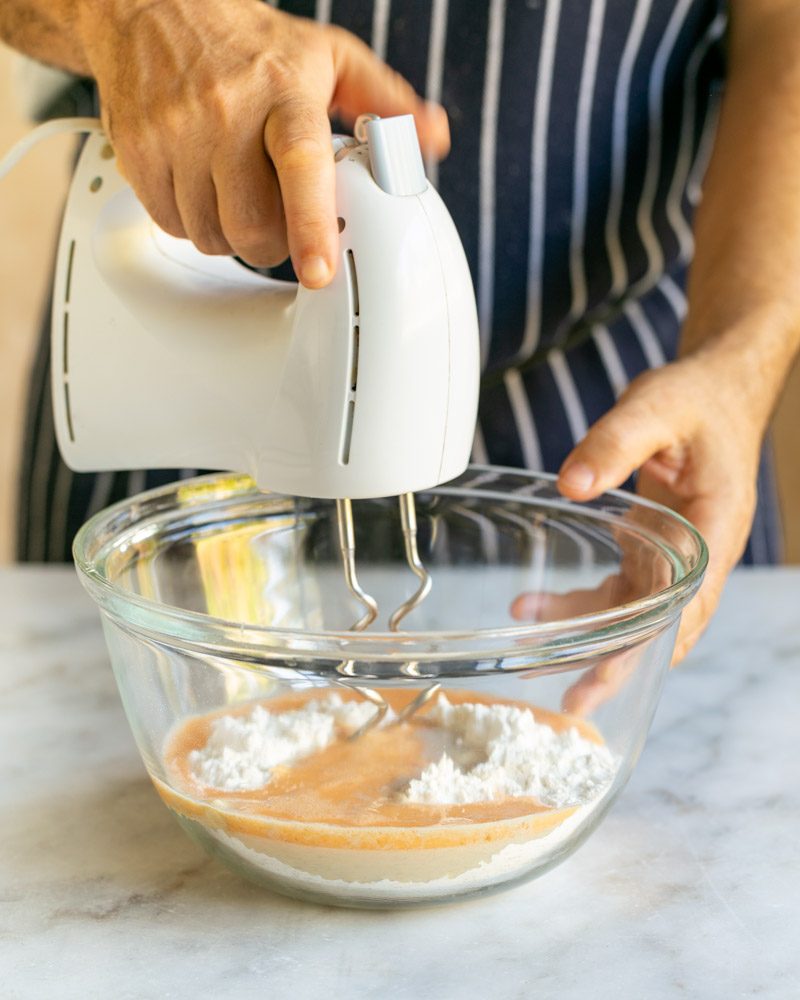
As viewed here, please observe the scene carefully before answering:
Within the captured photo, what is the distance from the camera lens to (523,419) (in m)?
1.18

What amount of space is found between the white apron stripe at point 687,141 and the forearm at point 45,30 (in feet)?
1.79

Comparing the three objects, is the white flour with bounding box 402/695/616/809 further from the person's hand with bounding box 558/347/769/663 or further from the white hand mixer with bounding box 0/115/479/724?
the person's hand with bounding box 558/347/769/663

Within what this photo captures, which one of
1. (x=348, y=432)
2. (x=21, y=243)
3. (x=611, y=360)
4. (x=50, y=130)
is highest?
(x=50, y=130)

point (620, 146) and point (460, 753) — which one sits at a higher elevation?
point (620, 146)

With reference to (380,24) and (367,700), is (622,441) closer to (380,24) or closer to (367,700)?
(367,700)

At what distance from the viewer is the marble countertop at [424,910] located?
1.86 feet

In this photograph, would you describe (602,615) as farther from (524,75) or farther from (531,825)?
(524,75)

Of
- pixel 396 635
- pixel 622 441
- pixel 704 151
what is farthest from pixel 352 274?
pixel 704 151

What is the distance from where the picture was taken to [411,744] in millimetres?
666

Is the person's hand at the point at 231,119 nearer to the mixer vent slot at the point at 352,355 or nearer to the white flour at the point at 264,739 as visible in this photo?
the mixer vent slot at the point at 352,355

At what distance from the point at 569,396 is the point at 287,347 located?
2.01 feet

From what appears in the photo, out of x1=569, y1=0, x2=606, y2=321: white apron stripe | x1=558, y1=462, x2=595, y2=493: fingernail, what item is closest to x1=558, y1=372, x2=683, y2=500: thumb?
x1=558, y1=462, x2=595, y2=493: fingernail

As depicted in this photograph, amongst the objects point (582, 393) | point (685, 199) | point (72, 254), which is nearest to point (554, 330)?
point (582, 393)

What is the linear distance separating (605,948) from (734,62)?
818 mm
